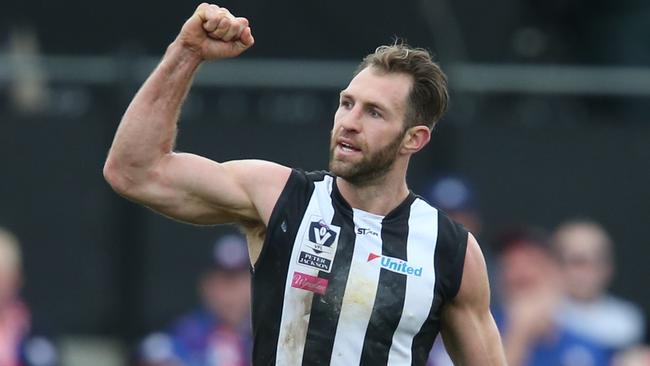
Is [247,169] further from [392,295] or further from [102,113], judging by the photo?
[102,113]

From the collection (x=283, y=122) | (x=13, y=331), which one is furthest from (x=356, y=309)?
(x=283, y=122)

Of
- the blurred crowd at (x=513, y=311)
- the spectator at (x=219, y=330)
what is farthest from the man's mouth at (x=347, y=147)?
the spectator at (x=219, y=330)

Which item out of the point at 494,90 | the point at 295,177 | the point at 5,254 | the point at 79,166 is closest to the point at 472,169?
the point at 494,90

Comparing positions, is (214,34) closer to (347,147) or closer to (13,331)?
(347,147)

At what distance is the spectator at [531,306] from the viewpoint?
29.3ft

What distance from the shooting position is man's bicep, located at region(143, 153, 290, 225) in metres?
5.52

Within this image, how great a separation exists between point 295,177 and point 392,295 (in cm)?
51

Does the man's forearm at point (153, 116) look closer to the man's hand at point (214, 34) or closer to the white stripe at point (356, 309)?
the man's hand at point (214, 34)

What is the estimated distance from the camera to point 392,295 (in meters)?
5.64

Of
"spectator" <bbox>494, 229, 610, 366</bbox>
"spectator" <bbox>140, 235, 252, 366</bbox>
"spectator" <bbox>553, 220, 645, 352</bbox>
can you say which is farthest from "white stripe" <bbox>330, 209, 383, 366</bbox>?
"spectator" <bbox>553, 220, 645, 352</bbox>

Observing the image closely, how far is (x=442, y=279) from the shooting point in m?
5.71

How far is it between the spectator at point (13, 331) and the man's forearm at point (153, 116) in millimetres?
3321

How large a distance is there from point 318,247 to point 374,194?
29 cm

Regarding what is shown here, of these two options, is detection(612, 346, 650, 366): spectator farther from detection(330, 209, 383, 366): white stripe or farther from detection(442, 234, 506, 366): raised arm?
detection(330, 209, 383, 366): white stripe
